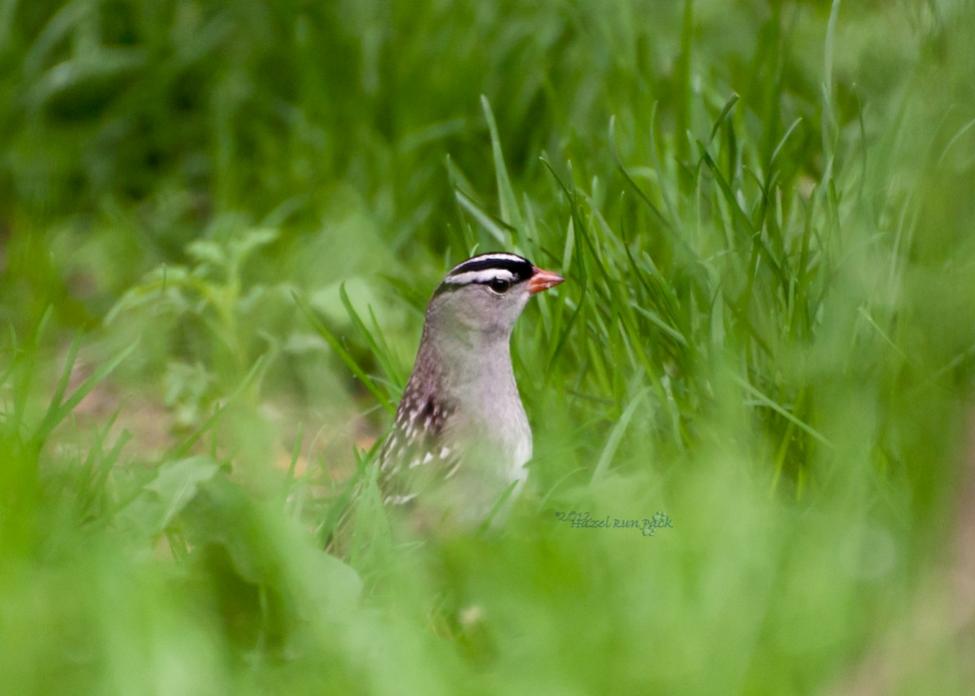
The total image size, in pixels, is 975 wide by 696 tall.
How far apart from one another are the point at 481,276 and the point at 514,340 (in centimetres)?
45

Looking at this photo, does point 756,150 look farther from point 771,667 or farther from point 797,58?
point 771,667

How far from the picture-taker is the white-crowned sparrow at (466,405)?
151 inches

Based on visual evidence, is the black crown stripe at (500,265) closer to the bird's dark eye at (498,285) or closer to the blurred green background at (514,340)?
the bird's dark eye at (498,285)

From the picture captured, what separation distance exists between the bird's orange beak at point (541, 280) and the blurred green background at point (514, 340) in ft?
0.40

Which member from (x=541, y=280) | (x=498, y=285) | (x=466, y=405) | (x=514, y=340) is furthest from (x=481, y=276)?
(x=514, y=340)

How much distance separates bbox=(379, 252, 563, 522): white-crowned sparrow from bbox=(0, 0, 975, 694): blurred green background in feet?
0.33

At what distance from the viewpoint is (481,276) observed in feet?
13.3

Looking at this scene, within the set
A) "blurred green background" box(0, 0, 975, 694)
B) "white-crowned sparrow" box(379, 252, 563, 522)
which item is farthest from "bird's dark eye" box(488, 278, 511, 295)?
"blurred green background" box(0, 0, 975, 694)

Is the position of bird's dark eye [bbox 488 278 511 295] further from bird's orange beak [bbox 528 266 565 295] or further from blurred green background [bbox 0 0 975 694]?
blurred green background [bbox 0 0 975 694]

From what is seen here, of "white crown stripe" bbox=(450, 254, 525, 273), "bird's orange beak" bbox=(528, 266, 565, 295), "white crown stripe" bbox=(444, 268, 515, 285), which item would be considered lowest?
"bird's orange beak" bbox=(528, 266, 565, 295)

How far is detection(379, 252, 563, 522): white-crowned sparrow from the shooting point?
12.5 feet

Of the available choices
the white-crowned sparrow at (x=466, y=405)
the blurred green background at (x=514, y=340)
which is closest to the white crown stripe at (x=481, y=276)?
the white-crowned sparrow at (x=466, y=405)

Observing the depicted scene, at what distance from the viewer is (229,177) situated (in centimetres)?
664

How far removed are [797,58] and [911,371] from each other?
2.43 m
